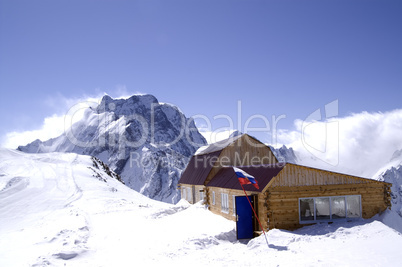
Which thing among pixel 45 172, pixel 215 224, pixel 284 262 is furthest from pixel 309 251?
pixel 45 172

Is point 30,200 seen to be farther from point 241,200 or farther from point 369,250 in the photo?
point 369,250

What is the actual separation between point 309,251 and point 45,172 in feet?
110

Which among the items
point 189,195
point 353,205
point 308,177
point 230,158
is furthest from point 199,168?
point 353,205

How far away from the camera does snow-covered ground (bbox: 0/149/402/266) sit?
10.7 m

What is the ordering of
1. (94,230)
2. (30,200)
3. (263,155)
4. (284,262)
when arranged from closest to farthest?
(284,262), (94,230), (30,200), (263,155)

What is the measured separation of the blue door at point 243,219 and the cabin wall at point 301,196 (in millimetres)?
957

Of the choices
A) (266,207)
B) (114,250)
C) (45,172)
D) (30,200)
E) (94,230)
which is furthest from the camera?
(45,172)

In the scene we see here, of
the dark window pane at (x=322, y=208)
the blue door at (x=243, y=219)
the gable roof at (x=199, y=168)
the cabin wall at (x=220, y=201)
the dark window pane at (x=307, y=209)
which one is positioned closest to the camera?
the blue door at (x=243, y=219)

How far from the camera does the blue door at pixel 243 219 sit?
52.9 feet

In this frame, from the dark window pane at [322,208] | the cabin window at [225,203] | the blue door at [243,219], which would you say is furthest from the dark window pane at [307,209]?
the cabin window at [225,203]

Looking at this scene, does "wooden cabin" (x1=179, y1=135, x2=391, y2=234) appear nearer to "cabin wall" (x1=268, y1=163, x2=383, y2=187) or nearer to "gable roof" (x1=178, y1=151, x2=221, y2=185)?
"cabin wall" (x1=268, y1=163, x2=383, y2=187)

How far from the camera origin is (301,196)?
16.5m

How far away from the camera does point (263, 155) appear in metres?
28.8

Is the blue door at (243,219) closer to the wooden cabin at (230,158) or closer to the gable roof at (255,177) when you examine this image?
the gable roof at (255,177)
